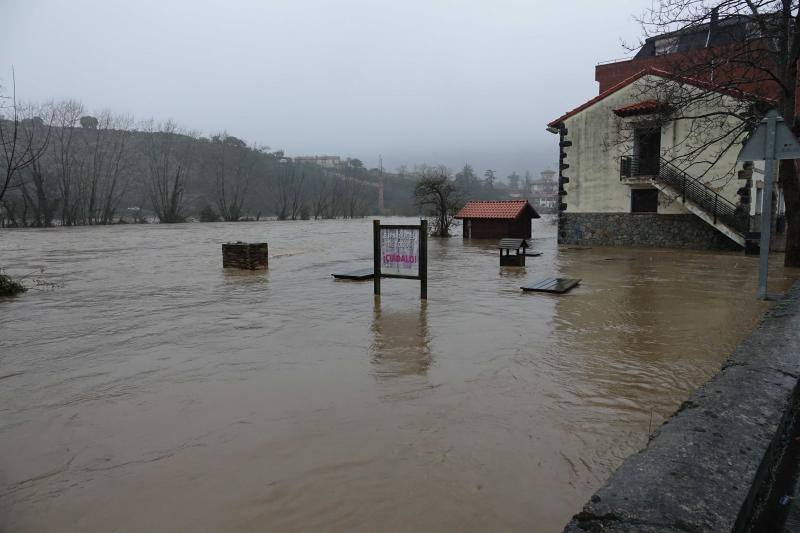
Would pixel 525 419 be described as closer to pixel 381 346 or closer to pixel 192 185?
pixel 381 346

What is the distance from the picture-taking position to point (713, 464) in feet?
7.38

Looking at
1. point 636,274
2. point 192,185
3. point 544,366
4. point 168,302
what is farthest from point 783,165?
point 192,185

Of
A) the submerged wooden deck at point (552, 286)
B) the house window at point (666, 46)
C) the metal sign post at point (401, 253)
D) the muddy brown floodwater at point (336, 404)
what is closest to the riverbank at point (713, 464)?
the muddy brown floodwater at point (336, 404)

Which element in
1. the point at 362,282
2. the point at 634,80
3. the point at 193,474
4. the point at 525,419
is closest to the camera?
the point at 193,474

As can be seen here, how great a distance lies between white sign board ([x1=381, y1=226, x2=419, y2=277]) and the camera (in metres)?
9.63

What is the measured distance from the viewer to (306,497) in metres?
3.08

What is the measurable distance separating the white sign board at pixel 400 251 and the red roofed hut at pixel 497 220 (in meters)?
22.1

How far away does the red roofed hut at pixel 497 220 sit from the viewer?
31.3 m

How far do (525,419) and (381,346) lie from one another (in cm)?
267

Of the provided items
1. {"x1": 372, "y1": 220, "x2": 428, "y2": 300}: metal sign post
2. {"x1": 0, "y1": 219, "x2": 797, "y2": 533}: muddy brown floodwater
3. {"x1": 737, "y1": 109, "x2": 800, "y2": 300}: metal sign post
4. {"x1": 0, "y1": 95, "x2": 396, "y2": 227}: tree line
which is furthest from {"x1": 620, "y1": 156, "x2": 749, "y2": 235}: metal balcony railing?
{"x1": 0, "y1": 95, "x2": 396, "y2": 227}: tree line

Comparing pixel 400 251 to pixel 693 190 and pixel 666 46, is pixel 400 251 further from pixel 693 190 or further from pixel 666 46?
pixel 666 46

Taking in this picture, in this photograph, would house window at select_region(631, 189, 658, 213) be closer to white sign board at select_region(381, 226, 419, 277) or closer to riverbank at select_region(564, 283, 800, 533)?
white sign board at select_region(381, 226, 419, 277)

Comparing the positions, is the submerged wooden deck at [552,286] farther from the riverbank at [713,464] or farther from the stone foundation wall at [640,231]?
the stone foundation wall at [640,231]

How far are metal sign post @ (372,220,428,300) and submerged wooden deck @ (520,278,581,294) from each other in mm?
2474
